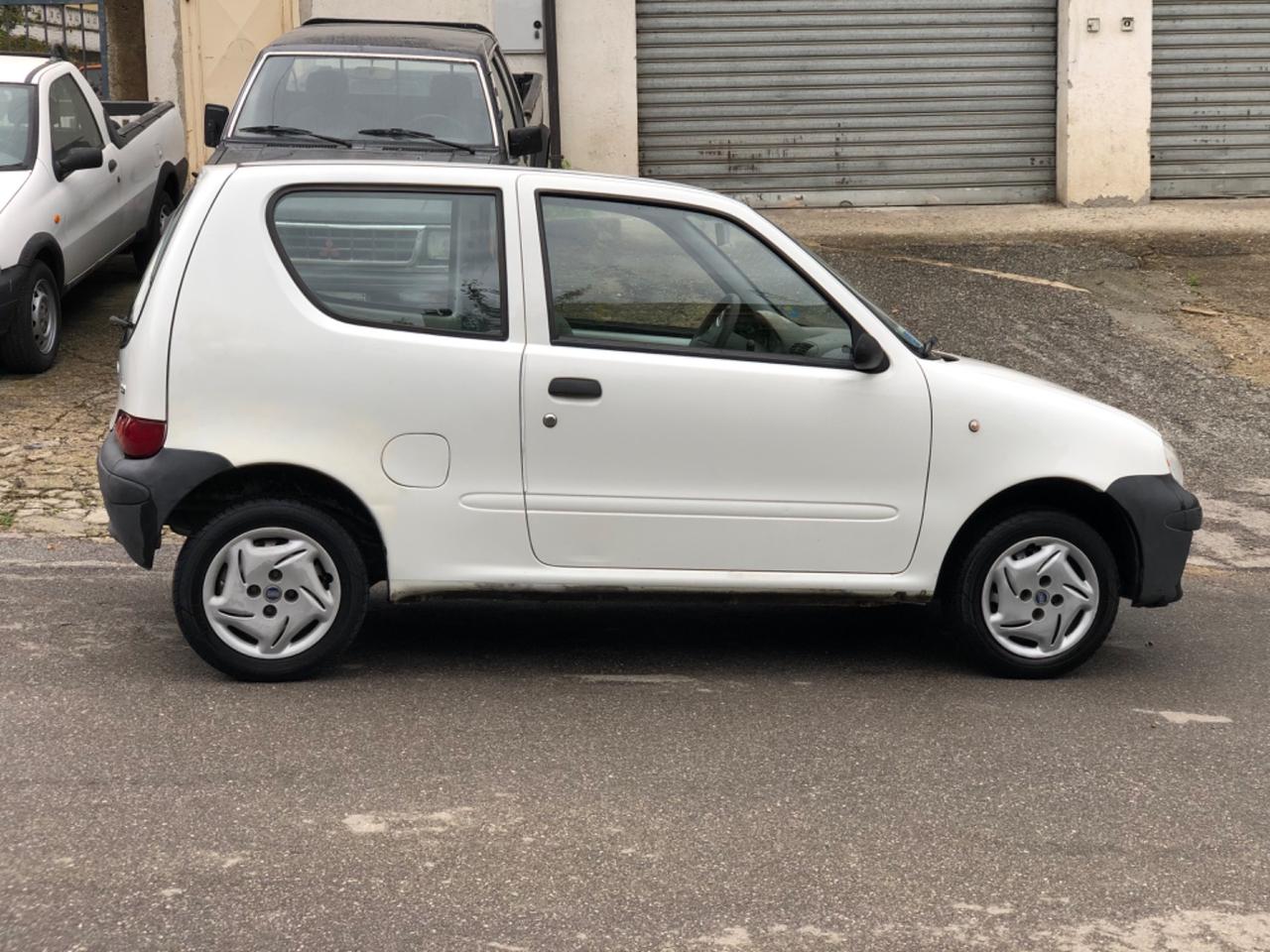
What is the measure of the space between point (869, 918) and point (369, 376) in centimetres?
249

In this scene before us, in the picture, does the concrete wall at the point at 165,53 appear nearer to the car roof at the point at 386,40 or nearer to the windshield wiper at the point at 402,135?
the car roof at the point at 386,40

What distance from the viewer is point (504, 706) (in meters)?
5.68

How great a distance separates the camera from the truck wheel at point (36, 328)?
10.1 m

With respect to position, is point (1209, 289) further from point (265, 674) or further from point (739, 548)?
point (265, 674)

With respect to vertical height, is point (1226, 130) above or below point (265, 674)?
above

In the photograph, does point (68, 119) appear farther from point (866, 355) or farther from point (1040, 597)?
point (1040, 597)

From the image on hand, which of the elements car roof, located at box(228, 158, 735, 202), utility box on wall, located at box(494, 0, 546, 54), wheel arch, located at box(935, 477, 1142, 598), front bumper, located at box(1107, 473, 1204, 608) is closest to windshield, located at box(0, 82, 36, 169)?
car roof, located at box(228, 158, 735, 202)

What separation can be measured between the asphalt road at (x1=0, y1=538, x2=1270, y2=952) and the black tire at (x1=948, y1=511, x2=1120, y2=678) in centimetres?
9

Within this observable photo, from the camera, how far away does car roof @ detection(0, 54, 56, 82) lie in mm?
11250

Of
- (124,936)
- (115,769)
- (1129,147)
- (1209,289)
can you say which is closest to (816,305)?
(115,769)

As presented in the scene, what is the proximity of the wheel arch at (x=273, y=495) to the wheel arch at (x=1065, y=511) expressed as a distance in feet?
6.50

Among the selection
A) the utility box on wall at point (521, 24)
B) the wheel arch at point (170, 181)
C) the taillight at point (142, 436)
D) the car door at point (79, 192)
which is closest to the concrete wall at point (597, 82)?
the utility box on wall at point (521, 24)

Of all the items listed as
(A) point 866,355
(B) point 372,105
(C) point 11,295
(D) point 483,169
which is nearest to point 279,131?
(B) point 372,105

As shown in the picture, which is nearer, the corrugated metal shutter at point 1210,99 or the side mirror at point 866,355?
the side mirror at point 866,355
